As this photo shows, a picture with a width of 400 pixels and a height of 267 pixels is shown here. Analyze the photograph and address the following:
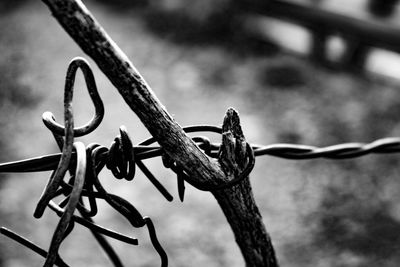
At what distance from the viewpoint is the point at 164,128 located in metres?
0.44

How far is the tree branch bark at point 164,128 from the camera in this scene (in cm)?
37

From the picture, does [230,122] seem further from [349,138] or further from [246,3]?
[246,3]

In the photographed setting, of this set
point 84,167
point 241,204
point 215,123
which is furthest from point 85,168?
point 215,123

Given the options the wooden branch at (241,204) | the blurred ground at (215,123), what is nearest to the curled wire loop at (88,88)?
the wooden branch at (241,204)

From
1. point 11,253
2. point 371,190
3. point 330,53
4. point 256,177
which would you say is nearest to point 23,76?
point 11,253

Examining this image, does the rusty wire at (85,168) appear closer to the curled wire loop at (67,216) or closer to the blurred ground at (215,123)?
the curled wire loop at (67,216)

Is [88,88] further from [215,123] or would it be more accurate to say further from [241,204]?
[215,123]

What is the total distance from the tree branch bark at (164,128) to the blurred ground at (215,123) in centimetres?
122

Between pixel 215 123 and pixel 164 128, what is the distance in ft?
6.12

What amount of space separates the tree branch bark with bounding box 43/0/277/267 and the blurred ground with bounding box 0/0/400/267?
1.22 meters

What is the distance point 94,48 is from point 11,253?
63.1 inches

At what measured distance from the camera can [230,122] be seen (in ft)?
1.58

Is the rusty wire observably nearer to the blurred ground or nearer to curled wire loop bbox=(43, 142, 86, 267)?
curled wire loop bbox=(43, 142, 86, 267)

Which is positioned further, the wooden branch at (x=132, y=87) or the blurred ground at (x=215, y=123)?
the blurred ground at (x=215, y=123)
